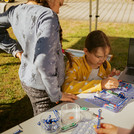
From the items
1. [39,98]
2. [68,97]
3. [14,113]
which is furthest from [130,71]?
[14,113]

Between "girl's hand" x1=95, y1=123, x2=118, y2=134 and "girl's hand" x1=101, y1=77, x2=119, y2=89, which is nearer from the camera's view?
"girl's hand" x1=95, y1=123, x2=118, y2=134

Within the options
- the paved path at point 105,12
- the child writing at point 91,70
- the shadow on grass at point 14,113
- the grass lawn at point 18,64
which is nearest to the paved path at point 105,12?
the paved path at point 105,12

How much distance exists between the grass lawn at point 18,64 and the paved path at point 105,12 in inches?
23.2

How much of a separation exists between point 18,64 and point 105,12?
17.4 ft

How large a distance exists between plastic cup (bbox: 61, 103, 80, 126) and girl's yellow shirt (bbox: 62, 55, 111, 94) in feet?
0.74

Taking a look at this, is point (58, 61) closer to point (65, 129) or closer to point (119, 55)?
point (65, 129)

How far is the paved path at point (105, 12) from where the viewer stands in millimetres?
7154

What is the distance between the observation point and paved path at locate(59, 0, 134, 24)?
282 inches

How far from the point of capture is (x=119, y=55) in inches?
173

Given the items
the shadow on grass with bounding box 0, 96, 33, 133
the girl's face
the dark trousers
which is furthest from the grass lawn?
the girl's face

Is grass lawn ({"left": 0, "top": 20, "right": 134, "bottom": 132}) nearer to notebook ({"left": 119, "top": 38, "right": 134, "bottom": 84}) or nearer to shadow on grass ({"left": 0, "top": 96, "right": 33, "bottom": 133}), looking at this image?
shadow on grass ({"left": 0, "top": 96, "right": 33, "bottom": 133})

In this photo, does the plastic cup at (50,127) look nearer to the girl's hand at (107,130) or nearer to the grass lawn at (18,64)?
the girl's hand at (107,130)

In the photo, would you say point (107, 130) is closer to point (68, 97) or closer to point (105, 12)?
point (68, 97)

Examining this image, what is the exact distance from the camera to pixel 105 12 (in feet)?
26.1
